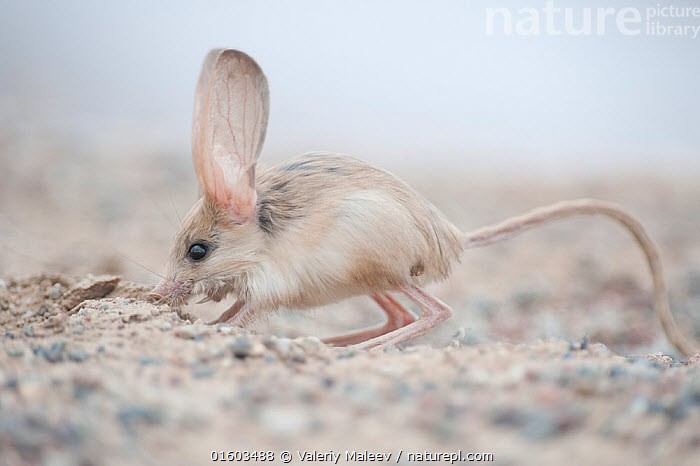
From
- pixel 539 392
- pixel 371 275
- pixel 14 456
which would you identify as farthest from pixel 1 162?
pixel 539 392

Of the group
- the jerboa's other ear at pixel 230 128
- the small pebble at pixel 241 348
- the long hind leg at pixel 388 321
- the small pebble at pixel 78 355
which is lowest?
the long hind leg at pixel 388 321

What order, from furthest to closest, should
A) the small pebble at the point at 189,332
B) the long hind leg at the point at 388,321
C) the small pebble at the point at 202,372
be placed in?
the long hind leg at the point at 388,321 < the small pebble at the point at 189,332 < the small pebble at the point at 202,372

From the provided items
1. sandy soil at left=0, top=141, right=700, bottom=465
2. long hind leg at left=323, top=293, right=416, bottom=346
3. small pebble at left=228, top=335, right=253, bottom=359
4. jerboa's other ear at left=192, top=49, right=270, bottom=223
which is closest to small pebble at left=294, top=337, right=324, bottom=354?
sandy soil at left=0, top=141, right=700, bottom=465

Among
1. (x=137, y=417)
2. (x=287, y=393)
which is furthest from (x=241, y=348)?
(x=137, y=417)

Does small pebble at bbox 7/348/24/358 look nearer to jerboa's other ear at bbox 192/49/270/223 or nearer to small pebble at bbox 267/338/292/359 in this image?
small pebble at bbox 267/338/292/359

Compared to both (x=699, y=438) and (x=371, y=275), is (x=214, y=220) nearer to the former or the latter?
(x=371, y=275)

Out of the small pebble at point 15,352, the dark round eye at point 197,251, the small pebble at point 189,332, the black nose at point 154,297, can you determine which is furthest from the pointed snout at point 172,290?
the small pebble at point 15,352

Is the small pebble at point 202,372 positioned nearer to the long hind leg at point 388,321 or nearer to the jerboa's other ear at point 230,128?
the jerboa's other ear at point 230,128
